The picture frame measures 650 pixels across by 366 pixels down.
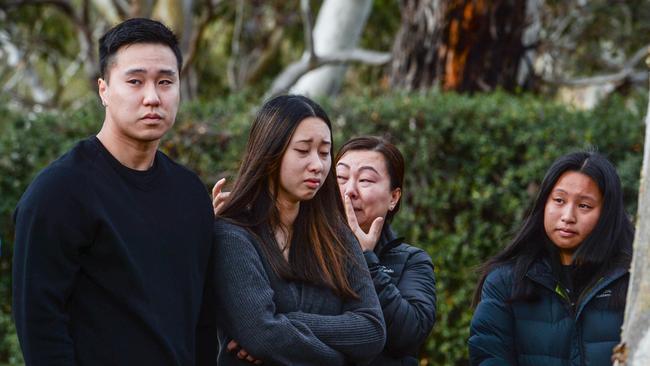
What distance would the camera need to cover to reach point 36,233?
3033 mm

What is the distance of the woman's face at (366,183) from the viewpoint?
14.3ft

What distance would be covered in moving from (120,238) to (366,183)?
1497mm

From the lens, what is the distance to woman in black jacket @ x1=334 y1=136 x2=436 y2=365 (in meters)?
3.87

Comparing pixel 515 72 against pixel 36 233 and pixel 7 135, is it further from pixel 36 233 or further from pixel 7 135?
pixel 36 233

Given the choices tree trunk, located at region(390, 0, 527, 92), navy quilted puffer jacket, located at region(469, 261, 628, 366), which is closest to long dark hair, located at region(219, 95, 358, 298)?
navy quilted puffer jacket, located at region(469, 261, 628, 366)

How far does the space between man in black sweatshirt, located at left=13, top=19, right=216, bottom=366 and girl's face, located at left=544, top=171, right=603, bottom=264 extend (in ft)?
5.10

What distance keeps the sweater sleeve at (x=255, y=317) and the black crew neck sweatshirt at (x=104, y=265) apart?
123 mm

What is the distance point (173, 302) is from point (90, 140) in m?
0.57

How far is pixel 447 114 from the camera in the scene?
691cm

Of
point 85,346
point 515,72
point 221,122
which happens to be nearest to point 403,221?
point 221,122

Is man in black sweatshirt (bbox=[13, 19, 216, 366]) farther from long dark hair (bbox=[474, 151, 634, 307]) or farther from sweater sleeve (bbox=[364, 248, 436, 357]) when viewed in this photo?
long dark hair (bbox=[474, 151, 634, 307])

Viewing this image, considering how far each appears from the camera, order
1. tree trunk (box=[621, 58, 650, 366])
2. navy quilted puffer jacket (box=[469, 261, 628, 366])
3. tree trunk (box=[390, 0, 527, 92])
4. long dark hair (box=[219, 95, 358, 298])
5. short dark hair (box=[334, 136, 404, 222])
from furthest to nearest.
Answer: tree trunk (box=[390, 0, 527, 92]) < short dark hair (box=[334, 136, 404, 222]) < navy quilted puffer jacket (box=[469, 261, 628, 366]) < long dark hair (box=[219, 95, 358, 298]) < tree trunk (box=[621, 58, 650, 366])

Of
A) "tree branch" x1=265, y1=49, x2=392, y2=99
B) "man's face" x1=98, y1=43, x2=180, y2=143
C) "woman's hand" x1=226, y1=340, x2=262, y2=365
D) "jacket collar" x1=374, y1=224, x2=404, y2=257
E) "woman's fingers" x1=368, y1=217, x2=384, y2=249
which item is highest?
"tree branch" x1=265, y1=49, x2=392, y2=99

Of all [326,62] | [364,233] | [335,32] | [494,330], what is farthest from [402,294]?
[335,32]
